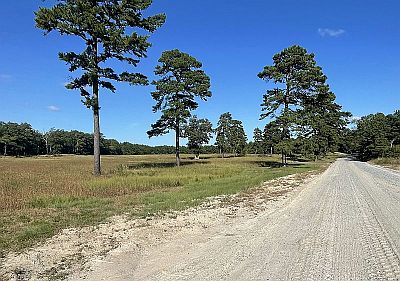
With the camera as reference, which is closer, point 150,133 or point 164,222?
point 164,222

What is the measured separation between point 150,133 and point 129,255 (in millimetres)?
34477

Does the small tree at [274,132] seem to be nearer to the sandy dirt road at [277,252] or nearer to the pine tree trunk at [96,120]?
the pine tree trunk at [96,120]

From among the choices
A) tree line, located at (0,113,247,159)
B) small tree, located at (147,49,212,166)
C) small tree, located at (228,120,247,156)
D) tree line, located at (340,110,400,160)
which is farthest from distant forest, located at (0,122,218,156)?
small tree, located at (147,49,212,166)

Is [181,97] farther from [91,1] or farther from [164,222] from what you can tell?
[164,222]

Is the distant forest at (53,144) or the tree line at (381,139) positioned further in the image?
the distant forest at (53,144)

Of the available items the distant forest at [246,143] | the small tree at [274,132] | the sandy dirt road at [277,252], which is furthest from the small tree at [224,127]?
the sandy dirt road at [277,252]

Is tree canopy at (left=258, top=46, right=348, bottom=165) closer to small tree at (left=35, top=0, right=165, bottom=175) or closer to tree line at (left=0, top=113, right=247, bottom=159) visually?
small tree at (left=35, top=0, right=165, bottom=175)

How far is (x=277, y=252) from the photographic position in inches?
254

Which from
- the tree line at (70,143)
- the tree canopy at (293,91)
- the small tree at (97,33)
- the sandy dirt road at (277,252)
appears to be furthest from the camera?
the tree line at (70,143)

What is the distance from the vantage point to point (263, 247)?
6801 mm

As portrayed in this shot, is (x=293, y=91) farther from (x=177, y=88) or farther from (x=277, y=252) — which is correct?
(x=277, y=252)

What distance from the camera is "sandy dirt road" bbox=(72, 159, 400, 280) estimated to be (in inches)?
208

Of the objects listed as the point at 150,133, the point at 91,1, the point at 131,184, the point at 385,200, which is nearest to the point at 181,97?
the point at 150,133

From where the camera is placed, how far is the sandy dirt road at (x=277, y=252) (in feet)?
17.4
